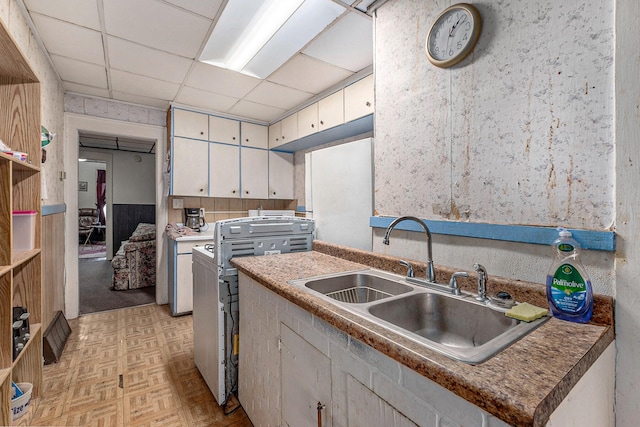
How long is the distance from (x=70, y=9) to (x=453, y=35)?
228 cm

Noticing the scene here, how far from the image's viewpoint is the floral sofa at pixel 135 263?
4.27 m

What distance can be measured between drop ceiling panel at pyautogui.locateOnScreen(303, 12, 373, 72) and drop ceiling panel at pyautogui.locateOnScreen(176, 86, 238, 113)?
53.6 inches

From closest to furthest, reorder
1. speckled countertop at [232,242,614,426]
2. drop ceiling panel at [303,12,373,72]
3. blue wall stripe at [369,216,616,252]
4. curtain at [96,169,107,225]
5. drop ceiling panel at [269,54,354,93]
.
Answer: speckled countertop at [232,242,614,426], blue wall stripe at [369,216,616,252], drop ceiling panel at [303,12,373,72], drop ceiling panel at [269,54,354,93], curtain at [96,169,107,225]

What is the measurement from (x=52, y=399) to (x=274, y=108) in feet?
10.6

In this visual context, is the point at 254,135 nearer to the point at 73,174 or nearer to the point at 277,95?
the point at 277,95

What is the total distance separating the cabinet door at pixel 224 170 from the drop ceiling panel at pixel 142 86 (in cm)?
77

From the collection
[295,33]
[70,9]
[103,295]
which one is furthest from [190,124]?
[103,295]

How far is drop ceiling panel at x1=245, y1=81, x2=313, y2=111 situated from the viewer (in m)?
3.02

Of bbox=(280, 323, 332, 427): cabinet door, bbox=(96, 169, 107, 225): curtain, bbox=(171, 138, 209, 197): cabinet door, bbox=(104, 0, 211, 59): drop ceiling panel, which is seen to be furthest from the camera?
bbox=(96, 169, 107, 225): curtain

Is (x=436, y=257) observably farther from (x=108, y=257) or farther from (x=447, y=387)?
(x=108, y=257)

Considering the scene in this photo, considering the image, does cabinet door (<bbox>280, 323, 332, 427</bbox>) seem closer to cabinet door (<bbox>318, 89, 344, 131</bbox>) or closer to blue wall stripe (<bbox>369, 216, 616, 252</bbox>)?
blue wall stripe (<bbox>369, 216, 616, 252</bbox>)

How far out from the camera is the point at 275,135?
4039mm


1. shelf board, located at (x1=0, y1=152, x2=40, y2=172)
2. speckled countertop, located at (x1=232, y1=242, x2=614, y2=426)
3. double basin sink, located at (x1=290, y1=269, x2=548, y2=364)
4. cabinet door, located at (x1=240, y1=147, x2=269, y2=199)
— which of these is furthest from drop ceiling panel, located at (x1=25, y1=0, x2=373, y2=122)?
speckled countertop, located at (x1=232, y1=242, x2=614, y2=426)

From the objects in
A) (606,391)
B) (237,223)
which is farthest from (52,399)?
(606,391)
